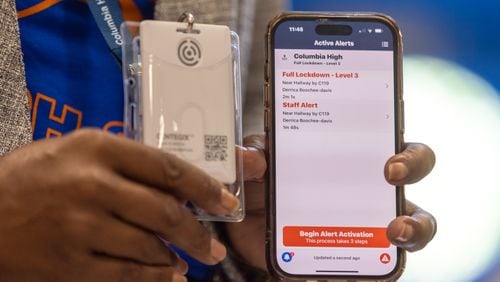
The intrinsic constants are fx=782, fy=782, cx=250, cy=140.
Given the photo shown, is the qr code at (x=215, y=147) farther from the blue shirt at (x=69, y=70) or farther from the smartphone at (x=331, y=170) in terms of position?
the blue shirt at (x=69, y=70)

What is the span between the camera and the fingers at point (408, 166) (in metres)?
0.53

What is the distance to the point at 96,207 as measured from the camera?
39cm

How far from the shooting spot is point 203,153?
1.41 feet

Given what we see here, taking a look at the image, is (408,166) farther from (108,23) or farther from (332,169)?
(108,23)

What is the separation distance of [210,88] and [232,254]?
24 cm

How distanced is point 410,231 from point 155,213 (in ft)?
0.69

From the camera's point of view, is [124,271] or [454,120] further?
[454,120]

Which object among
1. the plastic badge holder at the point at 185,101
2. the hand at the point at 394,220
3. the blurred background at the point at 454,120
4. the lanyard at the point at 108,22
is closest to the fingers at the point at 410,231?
the hand at the point at 394,220

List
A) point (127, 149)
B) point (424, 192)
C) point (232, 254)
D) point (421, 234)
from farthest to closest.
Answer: point (424, 192) → point (232, 254) → point (421, 234) → point (127, 149)

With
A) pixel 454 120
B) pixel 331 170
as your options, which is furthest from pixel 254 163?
pixel 454 120

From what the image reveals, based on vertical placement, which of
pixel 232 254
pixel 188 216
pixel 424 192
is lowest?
pixel 424 192

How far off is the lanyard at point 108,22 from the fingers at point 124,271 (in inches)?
10.8

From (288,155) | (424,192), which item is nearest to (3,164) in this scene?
(288,155)

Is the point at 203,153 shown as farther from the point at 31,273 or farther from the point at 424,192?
the point at 424,192
